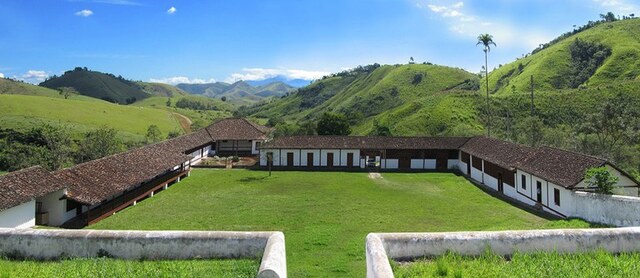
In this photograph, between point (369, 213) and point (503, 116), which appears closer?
point (369, 213)

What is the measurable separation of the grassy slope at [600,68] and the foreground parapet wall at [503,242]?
2580 inches

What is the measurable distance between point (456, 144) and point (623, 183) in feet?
54.5

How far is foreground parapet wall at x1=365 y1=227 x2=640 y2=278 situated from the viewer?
7.47m

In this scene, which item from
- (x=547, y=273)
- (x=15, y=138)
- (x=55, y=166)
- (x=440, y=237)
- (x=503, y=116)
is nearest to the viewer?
(x=547, y=273)

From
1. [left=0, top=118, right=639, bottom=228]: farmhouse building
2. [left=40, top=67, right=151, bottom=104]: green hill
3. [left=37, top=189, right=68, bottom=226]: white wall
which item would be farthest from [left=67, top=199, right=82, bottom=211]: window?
[left=40, top=67, right=151, bottom=104]: green hill

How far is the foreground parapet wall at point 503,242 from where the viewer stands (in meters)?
7.47

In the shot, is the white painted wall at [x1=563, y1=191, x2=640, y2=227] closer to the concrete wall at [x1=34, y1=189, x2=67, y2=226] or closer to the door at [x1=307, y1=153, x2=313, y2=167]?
the door at [x1=307, y1=153, x2=313, y2=167]

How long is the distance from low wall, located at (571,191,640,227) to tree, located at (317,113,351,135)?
3443cm

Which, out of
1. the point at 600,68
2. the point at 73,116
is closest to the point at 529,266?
the point at 73,116

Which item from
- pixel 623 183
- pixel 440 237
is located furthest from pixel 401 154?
pixel 440 237

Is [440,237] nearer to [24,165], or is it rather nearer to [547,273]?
[547,273]

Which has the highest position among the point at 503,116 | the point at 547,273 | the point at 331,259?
the point at 503,116

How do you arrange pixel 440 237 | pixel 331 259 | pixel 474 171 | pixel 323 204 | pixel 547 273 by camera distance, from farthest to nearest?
pixel 474 171 → pixel 323 204 → pixel 331 259 → pixel 440 237 → pixel 547 273

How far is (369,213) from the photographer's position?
19.7 metres
